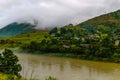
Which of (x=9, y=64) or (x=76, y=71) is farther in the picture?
(x=76, y=71)

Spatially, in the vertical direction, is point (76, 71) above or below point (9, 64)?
below

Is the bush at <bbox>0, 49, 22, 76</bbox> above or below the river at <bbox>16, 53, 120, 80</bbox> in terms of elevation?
above

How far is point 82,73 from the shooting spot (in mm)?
32969

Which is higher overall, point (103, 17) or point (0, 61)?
point (103, 17)

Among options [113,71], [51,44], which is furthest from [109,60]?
[51,44]

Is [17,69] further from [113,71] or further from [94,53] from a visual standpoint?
[94,53]

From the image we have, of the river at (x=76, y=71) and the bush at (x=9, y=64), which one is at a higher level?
the bush at (x=9, y=64)

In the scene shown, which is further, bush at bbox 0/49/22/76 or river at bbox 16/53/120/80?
river at bbox 16/53/120/80

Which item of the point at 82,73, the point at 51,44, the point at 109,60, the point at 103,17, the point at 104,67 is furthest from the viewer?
the point at 103,17

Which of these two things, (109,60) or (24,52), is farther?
(24,52)

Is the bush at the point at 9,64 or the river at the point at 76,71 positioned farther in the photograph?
the river at the point at 76,71

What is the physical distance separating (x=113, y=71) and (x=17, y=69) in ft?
46.4

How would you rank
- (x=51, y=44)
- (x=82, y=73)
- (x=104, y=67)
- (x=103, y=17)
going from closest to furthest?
(x=82, y=73), (x=104, y=67), (x=51, y=44), (x=103, y=17)

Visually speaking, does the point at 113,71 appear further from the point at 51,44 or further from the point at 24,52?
the point at 24,52
